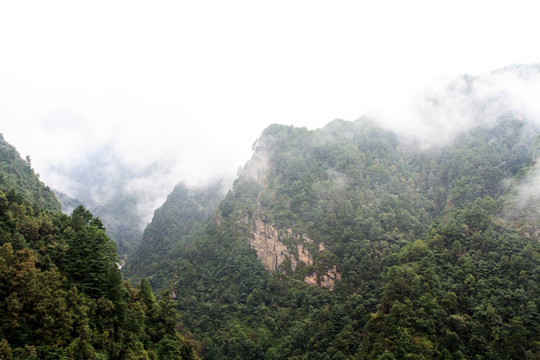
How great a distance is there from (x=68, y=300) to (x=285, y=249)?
205 ft

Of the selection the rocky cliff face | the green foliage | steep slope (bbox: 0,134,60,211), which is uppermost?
steep slope (bbox: 0,134,60,211)

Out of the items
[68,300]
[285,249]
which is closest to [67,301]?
[68,300]

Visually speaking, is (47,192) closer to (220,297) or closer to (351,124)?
(220,297)

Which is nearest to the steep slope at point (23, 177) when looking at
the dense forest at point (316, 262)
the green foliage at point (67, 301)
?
the dense forest at point (316, 262)

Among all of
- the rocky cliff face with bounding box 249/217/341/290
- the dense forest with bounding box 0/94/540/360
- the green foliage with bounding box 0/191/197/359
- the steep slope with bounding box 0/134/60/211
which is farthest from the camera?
the rocky cliff face with bounding box 249/217/341/290

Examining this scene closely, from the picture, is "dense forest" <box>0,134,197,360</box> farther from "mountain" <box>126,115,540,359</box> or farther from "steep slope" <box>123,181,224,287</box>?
"steep slope" <box>123,181,224,287</box>

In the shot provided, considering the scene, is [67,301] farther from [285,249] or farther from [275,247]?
[275,247]

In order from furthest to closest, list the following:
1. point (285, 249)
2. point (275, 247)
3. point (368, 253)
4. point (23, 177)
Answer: point (275, 247) → point (285, 249) → point (368, 253) → point (23, 177)

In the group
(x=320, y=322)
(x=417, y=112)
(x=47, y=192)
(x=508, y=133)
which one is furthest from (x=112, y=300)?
(x=417, y=112)

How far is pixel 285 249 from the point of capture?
304 ft

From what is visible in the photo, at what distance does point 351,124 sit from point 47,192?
311 feet

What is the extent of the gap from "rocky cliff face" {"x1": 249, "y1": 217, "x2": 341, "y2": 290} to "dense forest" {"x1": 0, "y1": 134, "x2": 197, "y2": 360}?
126ft

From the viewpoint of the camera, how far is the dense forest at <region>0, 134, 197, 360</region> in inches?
1203

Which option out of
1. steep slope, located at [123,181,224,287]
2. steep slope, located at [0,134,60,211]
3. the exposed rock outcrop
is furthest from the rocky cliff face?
steep slope, located at [0,134,60,211]
